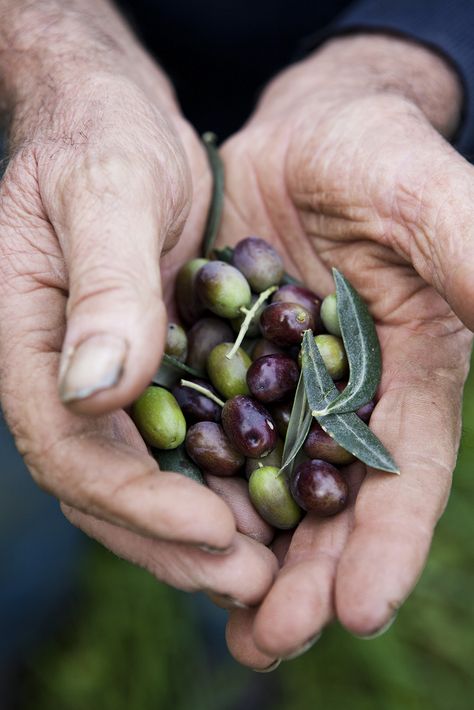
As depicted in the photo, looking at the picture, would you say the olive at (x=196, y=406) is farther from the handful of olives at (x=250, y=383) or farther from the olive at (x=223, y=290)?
the olive at (x=223, y=290)

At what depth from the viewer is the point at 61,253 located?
203 cm

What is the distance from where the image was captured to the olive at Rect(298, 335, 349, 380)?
7.44ft

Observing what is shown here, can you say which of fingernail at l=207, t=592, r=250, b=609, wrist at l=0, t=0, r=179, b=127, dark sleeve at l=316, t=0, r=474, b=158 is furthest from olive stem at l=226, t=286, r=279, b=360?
dark sleeve at l=316, t=0, r=474, b=158

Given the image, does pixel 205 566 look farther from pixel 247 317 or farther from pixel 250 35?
pixel 250 35

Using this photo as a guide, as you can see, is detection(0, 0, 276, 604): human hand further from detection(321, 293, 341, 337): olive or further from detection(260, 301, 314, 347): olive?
detection(321, 293, 341, 337): olive

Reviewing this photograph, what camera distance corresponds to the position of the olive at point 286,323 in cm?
228

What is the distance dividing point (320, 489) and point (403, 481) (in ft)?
0.72

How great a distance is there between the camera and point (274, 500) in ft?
6.55

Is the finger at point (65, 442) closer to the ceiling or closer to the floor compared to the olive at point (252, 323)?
closer to the ceiling

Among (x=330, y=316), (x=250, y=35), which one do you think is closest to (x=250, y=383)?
(x=330, y=316)

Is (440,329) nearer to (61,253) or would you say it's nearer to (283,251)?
(283,251)

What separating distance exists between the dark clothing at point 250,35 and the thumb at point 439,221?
148 centimetres

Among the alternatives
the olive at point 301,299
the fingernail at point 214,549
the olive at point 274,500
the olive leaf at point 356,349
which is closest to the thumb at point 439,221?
the olive leaf at point 356,349

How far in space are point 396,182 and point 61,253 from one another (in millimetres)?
1075
